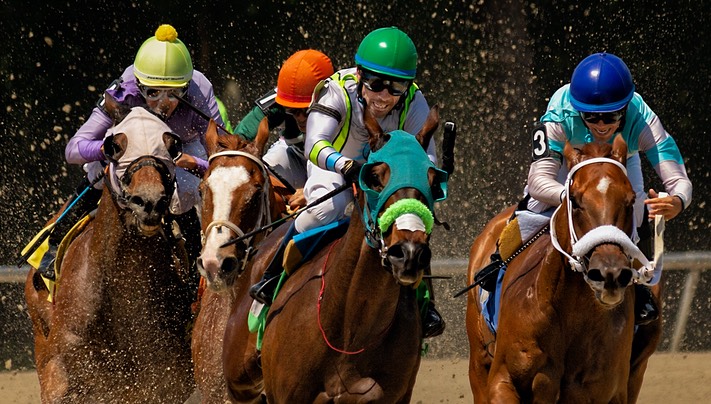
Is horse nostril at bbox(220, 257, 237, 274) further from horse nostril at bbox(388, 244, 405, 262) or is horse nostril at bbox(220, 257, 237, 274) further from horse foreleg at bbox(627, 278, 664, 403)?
horse foreleg at bbox(627, 278, 664, 403)

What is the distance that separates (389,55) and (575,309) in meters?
1.48

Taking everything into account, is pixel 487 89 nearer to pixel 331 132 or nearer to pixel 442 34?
pixel 442 34

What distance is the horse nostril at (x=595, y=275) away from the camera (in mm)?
6441

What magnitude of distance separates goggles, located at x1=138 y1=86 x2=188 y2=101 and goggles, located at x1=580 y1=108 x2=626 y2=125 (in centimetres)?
235

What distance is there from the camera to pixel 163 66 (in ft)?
27.4

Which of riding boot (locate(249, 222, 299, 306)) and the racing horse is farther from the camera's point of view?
the racing horse

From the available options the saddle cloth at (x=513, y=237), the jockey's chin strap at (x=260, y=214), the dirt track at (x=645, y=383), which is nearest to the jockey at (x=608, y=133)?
the saddle cloth at (x=513, y=237)

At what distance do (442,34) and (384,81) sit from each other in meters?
8.39

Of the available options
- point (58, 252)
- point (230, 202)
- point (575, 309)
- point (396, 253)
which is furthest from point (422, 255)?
point (58, 252)

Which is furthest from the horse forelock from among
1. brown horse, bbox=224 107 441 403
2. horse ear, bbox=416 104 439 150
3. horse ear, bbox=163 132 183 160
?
horse ear, bbox=416 104 439 150

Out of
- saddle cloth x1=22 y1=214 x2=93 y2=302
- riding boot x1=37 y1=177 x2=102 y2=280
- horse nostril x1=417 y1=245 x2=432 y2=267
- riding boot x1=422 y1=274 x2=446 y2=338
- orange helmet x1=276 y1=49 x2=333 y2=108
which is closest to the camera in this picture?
horse nostril x1=417 y1=245 x2=432 y2=267

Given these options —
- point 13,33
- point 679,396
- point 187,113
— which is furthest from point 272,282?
point 13,33

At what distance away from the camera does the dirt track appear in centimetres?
1089

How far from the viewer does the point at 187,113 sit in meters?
8.70
